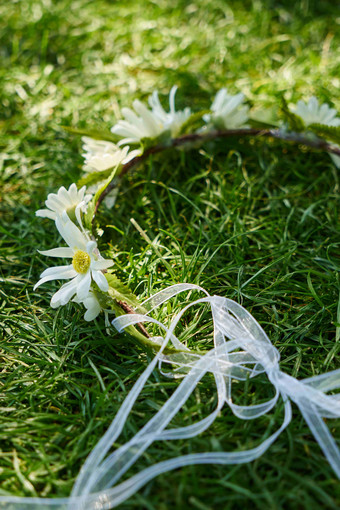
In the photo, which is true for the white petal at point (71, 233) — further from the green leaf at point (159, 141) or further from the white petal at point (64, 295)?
the green leaf at point (159, 141)

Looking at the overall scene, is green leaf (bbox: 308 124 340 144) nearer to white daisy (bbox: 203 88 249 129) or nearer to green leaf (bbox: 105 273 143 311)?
white daisy (bbox: 203 88 249 129)

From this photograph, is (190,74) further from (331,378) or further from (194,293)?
(331,378)

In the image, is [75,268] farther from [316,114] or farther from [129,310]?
[316,114]

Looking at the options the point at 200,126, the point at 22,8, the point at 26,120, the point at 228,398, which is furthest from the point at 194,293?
the point at 22,8

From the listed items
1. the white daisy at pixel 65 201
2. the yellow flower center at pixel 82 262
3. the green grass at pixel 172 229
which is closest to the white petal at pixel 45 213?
the white daisy at pixel 65 201

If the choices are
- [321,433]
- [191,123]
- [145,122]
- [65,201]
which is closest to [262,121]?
[191,123]
